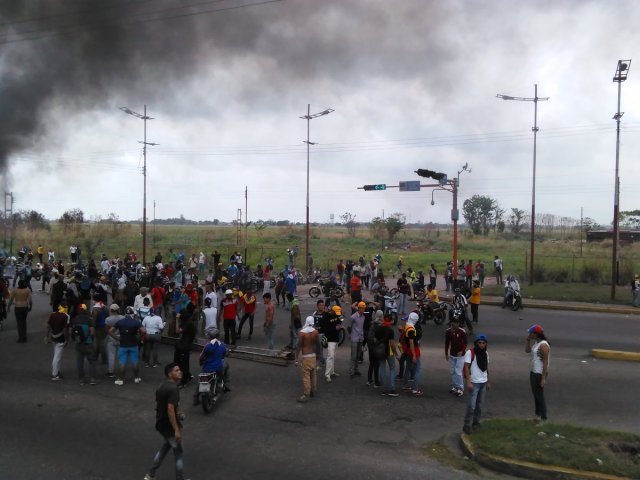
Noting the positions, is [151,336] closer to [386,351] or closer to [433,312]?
[386,351]

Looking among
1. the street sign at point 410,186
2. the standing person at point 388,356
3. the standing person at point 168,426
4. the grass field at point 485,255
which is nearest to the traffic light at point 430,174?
the street sign at point 410,186

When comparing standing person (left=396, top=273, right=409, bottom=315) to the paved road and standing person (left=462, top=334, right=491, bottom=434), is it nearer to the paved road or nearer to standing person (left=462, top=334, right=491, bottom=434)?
the paved road

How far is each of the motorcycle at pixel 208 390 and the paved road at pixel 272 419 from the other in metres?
0.18

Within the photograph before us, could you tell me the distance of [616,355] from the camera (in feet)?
37.3

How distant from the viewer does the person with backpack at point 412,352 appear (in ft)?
28.4

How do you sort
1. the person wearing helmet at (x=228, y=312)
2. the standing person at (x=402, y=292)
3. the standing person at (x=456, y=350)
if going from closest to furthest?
the standing person at (x=456, y=350) < the person wearing helmet at (x=228, y=312) < the standing person at (x=402, y=292)

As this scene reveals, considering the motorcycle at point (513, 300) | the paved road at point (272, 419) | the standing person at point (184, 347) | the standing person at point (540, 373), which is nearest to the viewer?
the paved road at point (272, 419)

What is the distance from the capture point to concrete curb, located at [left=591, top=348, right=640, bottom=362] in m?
11.3

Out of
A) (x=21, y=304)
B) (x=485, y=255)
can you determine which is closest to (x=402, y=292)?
(x=21, y=304)

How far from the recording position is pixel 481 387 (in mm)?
6992

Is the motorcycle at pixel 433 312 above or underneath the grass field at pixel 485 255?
underneath

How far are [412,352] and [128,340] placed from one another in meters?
4.90

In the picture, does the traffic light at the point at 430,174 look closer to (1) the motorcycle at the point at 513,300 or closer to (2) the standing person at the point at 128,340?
(1) the motorcycle at the point at 513,300

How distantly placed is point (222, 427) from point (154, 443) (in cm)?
97
